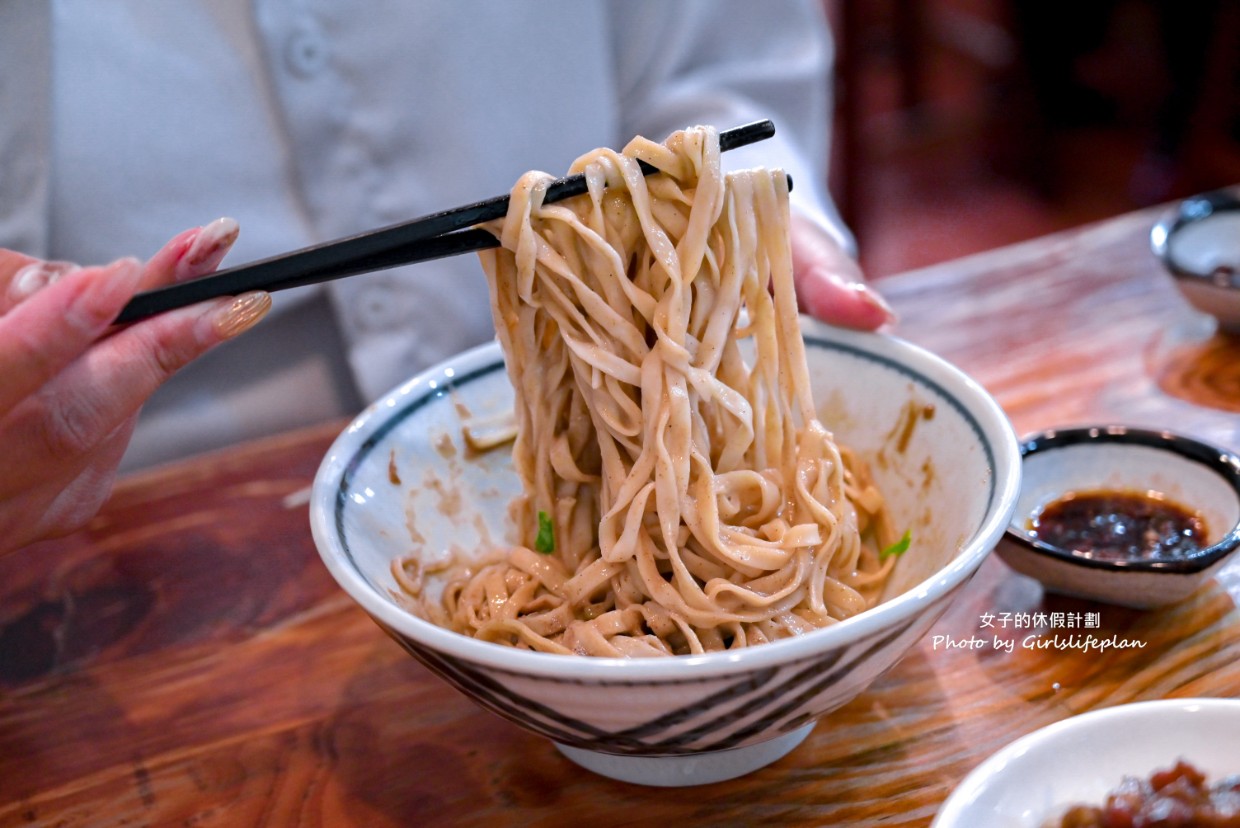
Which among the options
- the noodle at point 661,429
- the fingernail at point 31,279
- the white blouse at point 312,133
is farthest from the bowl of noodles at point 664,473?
the white blouse at point 312,133

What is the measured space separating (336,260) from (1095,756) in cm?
95

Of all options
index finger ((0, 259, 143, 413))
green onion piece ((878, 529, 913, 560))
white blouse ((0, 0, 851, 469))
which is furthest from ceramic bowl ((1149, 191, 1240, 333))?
index finger ((0, 259, 143, 413))

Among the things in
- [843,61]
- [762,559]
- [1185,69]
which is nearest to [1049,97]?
Result: [1185,69]

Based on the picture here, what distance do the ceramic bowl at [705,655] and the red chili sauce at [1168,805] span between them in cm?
22

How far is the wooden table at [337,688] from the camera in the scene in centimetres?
113

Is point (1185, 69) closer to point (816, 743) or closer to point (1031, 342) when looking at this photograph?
point (1031, 342)

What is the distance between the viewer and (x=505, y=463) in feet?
5.07

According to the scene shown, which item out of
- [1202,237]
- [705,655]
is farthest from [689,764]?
[1202,237]

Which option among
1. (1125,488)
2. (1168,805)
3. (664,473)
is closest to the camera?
(1168,805)

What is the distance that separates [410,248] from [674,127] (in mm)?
1369

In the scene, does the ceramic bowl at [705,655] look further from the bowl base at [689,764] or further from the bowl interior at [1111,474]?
the bowl interior at [1111,474]

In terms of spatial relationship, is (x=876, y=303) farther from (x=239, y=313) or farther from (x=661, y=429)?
(x=239, y=313)

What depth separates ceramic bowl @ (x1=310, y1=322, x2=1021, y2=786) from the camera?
0.92 metres

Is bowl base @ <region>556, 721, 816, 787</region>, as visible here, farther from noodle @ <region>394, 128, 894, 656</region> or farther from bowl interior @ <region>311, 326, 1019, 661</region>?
bowl interior @ <region>311, 326, 1019, 661</region>
